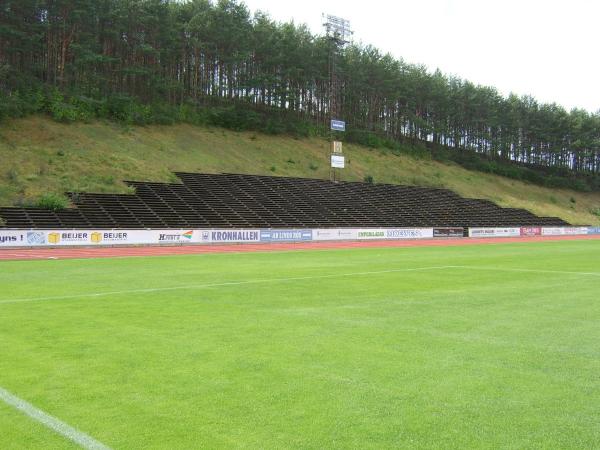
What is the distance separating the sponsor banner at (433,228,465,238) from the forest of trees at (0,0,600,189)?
95.7 feet

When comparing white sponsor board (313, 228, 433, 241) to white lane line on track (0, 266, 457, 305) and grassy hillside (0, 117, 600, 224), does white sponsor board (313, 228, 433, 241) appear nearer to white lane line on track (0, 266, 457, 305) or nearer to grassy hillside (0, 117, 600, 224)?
grassy hillside (0, 117, 600, 224)

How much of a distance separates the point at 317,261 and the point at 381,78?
67.4 m

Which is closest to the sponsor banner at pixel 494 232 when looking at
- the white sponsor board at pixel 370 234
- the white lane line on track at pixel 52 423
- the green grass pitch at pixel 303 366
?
the white sponsor board at pixel 370 234

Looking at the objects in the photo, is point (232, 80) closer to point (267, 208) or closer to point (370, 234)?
point (267, 208)

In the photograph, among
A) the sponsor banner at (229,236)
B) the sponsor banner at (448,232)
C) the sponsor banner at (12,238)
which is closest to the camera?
the sponsor banner at (12,238)

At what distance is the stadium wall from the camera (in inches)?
1204

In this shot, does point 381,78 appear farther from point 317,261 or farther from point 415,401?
point 415,401

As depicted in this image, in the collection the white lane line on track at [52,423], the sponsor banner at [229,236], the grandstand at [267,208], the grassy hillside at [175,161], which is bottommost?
the sponsor banner at [229,236]

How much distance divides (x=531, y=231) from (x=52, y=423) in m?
60.7

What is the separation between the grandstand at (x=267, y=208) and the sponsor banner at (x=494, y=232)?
2250mm

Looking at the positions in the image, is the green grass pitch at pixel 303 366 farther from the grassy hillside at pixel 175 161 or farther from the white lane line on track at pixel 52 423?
the grassy hillside at pixel 175 161

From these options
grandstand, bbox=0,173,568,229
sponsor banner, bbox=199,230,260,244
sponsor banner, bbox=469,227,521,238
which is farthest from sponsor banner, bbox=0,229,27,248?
sponsor banner, bbox=469,227,521,238

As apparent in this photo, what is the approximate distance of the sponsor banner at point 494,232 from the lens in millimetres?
53713

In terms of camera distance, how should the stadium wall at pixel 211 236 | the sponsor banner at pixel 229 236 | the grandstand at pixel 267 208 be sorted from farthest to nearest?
the grandstand at pixel 267 208
the sponsor banner at pixel 229 236
the stadium wall at pixel 211 236
